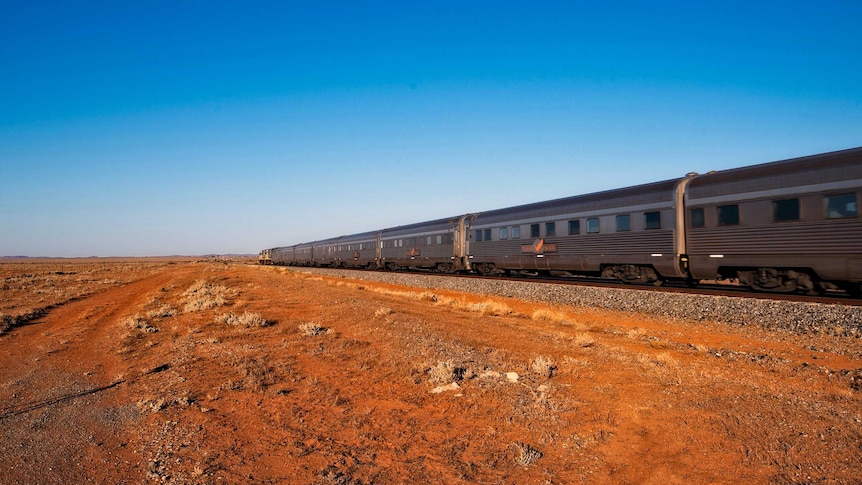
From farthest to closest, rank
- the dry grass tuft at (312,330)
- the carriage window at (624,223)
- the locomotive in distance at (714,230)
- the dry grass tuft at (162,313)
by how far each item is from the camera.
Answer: the carriage window at (624,223)
the dry grass tuft at (162,313)
the dry grass tuft at (312,330)
the locomotive in distance at (714,230)

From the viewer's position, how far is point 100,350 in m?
12.7

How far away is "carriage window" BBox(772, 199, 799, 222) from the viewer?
44.1 feet

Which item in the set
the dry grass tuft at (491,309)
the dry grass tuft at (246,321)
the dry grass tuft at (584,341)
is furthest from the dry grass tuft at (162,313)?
the dry grass tuft at (584,341)

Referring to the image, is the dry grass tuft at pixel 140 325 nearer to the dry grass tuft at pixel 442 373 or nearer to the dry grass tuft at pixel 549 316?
the dry grass tuft at pixel 442 373

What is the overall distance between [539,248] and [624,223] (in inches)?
206

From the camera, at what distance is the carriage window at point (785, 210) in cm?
1345

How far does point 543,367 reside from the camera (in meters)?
8.59

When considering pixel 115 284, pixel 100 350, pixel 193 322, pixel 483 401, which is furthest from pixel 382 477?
pixel 115 284

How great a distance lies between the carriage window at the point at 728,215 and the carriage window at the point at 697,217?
0.64 meters

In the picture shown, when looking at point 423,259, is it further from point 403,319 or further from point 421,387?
point 421,387

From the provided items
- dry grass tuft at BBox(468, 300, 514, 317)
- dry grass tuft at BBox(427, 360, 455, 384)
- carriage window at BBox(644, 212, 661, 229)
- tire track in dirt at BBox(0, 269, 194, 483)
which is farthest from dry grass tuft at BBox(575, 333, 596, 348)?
tire track in dirt at BBox(0, 269, 194, 483)

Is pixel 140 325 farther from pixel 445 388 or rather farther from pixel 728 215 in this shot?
pixel 728 215

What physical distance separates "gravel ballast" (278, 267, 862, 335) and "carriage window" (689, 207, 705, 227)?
105 inches

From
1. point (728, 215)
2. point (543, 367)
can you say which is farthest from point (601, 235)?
point (543, 367)
